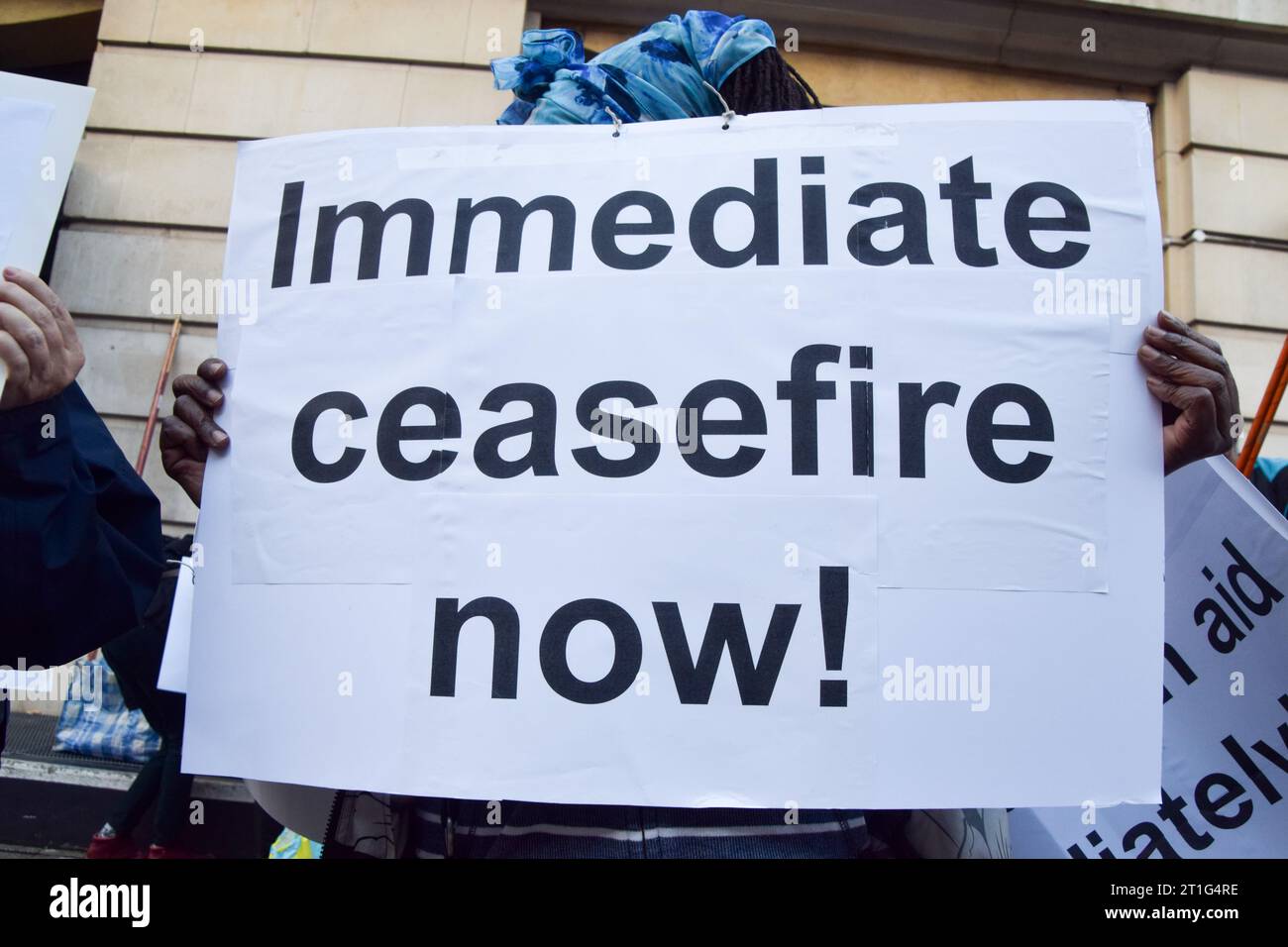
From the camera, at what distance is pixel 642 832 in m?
1.52

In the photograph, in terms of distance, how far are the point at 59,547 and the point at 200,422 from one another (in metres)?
0.31

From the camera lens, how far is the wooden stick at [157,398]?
5.79 m

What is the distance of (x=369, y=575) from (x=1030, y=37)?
20.8 feet

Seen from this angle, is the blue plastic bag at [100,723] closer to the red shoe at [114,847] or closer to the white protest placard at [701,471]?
the red shoe at [114,847]

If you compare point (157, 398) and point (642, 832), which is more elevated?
point (157, 398)

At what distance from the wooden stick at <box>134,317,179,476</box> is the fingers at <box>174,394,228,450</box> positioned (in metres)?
4.50

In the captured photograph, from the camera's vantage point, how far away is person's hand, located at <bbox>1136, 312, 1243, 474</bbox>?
1575mm

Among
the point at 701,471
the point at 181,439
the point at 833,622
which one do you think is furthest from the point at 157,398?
the point at 833,622

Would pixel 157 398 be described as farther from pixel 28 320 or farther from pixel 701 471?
pixel 701 471

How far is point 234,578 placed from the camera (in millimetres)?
1674

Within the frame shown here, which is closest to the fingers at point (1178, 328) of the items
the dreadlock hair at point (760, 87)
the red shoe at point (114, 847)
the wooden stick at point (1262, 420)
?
the wooden stick at point (1262, 420)

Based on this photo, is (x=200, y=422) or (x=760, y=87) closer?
(x=200, y=422)

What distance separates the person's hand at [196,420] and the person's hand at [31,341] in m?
0.20

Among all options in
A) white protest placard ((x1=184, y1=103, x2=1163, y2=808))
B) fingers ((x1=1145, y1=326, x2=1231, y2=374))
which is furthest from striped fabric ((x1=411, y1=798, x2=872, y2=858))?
fingers ((x1=1145, y1=326, x2=1231, y2=374))
